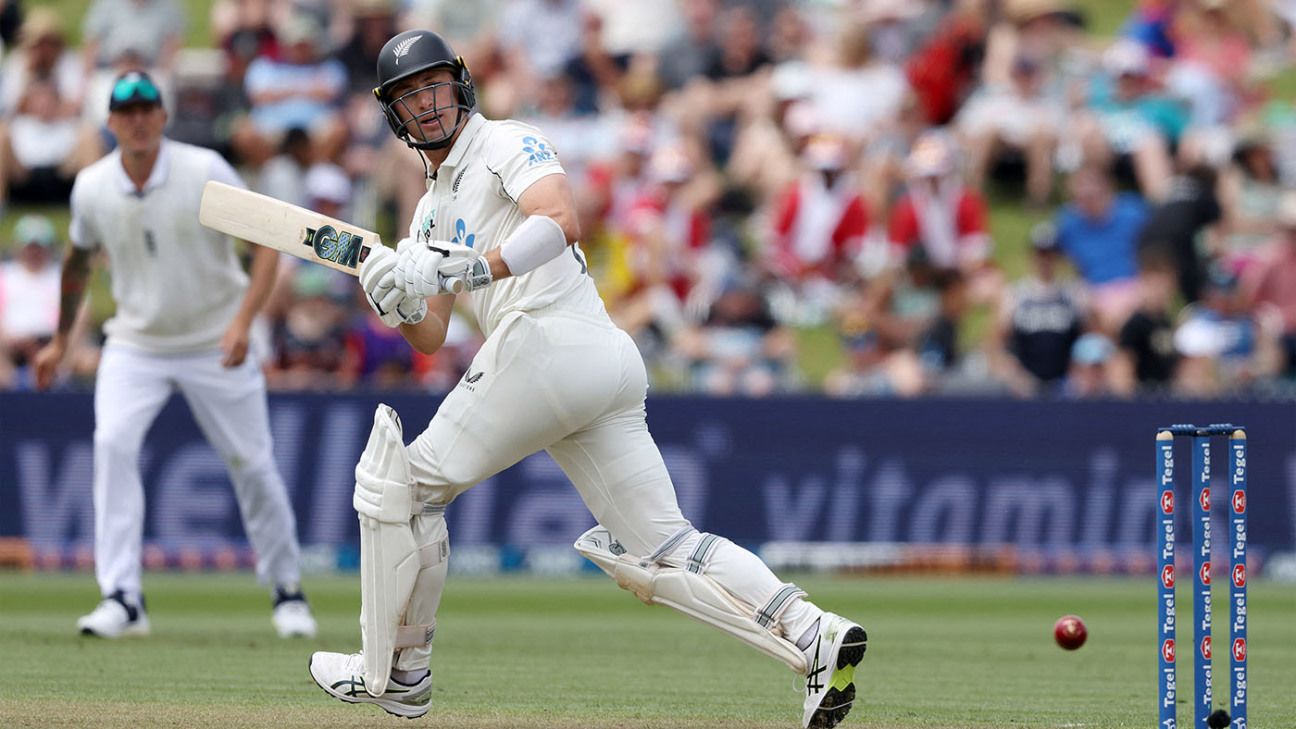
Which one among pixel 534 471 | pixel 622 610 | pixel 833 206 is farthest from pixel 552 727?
pixel 833 206

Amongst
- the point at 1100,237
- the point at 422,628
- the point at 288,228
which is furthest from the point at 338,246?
the point at 1100,237

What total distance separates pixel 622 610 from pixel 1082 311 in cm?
535

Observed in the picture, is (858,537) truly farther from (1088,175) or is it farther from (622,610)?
(1088,175)

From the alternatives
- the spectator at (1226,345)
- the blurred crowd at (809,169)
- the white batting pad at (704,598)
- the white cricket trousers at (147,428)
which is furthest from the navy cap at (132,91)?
the spectator at (1226,345)

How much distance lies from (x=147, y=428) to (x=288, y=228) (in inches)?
141

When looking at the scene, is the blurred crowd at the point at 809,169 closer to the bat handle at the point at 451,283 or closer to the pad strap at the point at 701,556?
the pad strap at the point at 701,556

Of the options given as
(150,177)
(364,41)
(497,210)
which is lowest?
(497,210)

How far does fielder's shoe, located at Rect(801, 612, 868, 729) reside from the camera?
607cm

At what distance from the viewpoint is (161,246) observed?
9.44 meters

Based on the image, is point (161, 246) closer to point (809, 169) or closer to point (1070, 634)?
point (1070, 634)

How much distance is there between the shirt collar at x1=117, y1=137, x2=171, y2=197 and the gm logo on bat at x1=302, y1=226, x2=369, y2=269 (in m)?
3.39

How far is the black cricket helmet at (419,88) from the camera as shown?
6.28 m

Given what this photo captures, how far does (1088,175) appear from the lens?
16.8m

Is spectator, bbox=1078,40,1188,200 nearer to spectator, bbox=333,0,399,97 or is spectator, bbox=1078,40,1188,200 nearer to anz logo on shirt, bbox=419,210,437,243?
spectator, bbox=333,0,399,97
